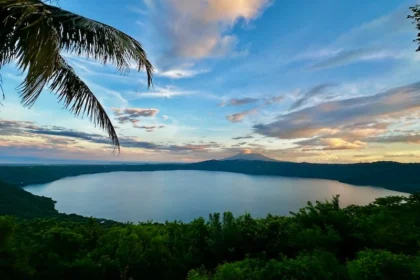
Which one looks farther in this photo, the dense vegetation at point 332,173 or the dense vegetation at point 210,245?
the dense vegetation at point 332,173

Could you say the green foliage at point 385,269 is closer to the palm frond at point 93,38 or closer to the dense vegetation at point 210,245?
the dense vegetation at point 210,245

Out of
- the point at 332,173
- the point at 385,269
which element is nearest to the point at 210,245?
the point at 385,269

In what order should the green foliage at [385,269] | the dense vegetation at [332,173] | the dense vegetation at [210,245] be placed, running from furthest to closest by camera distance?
the dense vegetation at [332,173] < the dense vegetation at [210,245] < the green foliage at [385,269]

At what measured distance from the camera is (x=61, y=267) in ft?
14.8

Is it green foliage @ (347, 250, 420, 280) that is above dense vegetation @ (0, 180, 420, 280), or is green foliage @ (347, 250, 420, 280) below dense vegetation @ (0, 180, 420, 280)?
above

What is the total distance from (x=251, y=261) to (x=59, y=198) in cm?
9564

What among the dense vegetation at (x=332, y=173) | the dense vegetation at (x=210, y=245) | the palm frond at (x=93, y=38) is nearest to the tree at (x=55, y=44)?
the palm frond at (x=93, y=38)

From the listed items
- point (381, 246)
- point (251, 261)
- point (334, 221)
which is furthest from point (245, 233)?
point (381, 246)

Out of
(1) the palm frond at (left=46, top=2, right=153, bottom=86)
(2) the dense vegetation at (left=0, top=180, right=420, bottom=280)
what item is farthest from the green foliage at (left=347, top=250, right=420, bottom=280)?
(1) the palm frond at (left=46, top=2, right=153, bottom=86)

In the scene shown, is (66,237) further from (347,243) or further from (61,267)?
(347,243)

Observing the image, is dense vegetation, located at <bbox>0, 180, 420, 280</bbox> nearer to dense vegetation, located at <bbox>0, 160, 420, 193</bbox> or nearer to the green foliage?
the green foliage

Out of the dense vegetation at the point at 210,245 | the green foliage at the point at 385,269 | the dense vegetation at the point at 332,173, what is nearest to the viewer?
the green foliage at the point at 385,269

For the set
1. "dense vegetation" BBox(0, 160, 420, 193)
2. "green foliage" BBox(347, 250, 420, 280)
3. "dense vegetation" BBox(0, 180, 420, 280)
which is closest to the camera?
"green foliage" BBox(347, 250, 420, 280)

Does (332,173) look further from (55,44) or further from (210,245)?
(55,44)
